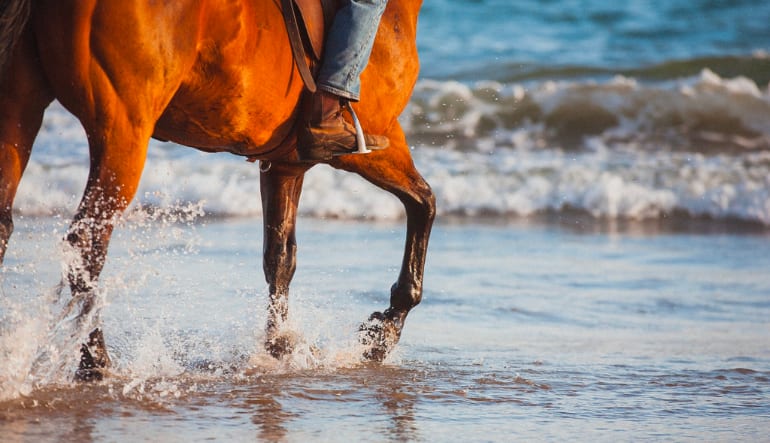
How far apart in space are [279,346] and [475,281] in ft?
7.34

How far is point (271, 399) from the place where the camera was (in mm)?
4441

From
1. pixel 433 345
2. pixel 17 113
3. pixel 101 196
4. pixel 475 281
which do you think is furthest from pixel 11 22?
pixel 475 281

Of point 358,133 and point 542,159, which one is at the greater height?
point 542,159

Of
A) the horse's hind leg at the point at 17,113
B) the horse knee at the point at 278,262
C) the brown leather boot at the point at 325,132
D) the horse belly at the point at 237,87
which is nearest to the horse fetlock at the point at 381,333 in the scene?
the horse knee at the point at 278,262

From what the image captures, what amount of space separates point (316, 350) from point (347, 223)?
169 inches

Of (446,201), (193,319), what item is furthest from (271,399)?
(446,201)

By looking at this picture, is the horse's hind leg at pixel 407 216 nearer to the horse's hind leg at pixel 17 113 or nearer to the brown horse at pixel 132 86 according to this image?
the brown horse at pixel 132 86

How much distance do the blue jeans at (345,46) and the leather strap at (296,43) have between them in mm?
60

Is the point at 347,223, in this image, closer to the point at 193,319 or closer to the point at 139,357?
the point at 193,319

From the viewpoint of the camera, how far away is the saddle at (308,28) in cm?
438

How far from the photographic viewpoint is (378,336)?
5320 millimetres

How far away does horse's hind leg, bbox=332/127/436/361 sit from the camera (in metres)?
5.17

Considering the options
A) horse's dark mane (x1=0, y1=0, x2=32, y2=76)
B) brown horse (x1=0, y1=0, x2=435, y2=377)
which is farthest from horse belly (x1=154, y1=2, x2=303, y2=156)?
horse's dark mane (x1=0, y1=0, x2=32, y2=76)

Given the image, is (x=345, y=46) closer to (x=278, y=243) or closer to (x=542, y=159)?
(x=278, y=243)
